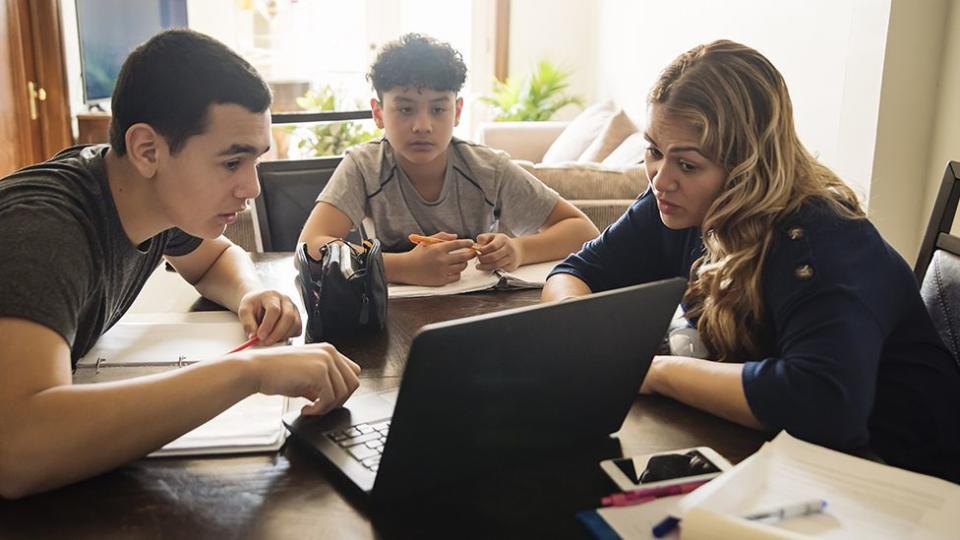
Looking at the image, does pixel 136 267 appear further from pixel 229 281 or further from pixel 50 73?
pixel 50 73

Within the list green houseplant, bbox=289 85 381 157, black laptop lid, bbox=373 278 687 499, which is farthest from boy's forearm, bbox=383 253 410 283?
green houseplant, bbox=289 85 381 157

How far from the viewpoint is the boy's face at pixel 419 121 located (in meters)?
1.96

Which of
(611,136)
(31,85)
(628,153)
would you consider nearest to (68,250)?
(628,153)

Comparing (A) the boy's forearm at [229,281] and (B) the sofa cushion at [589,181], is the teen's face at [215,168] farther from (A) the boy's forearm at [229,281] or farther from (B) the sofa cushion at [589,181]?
(B) the sofa cushion at [589,181]

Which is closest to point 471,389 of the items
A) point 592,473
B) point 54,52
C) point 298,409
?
point 592,473

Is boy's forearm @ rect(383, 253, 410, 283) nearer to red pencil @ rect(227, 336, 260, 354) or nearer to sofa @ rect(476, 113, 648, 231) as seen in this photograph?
red pencil @ rect(227, 336, 260, 354)

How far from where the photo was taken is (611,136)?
3.99 m

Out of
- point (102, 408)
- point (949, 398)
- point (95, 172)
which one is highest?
point (95, 172)

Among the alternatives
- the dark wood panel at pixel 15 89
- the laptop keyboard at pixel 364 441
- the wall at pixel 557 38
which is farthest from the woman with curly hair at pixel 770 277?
the wall at pixel 557 38

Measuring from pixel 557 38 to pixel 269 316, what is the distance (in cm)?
464

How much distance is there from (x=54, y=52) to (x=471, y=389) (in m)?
4.41

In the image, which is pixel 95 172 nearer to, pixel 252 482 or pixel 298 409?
pixel 298 409

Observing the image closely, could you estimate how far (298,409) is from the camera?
104cm

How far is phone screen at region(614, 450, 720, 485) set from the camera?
0.87 metres
